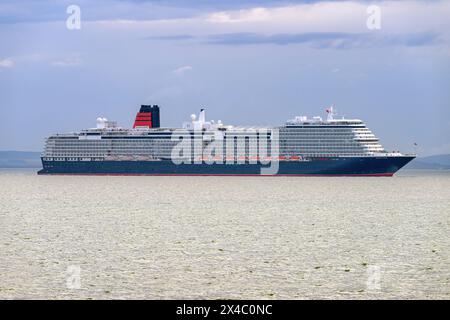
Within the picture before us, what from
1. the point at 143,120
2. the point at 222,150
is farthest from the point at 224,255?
the point at 143,120

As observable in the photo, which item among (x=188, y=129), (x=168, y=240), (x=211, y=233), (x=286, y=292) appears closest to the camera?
(x=286, y=292)

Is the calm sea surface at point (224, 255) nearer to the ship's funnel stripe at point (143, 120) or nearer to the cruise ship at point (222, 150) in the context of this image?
the cruise ship at point (222, 150)

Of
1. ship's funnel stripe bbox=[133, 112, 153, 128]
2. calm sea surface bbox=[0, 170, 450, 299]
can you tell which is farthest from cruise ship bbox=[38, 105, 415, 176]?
calm sea surface bbox=[0, 170, 450, 299]

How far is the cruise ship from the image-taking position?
131000 mm

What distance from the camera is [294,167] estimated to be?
13412cm

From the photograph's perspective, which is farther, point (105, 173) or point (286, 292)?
point (105, 173)

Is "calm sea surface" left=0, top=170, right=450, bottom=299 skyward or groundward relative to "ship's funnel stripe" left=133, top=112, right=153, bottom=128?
groundward

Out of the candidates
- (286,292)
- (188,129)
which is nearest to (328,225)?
(286,292)

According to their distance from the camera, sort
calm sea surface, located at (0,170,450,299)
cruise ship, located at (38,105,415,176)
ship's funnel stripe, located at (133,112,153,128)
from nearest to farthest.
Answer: calm sea surface, located at (0,170,450,299) → cruise ship, located at (38,105,415,176) → ship's funnel stripe, located at (133,112,153,128)

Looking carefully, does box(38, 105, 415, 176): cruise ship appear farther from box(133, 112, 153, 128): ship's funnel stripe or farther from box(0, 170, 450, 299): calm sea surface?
box(0, 170, 450, 299): calm sea surface

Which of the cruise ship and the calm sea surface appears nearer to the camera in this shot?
the calm sea surface
